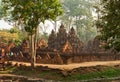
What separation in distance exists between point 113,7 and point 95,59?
19808 mm

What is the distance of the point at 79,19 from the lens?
92562mm

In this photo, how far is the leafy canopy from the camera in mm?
30094

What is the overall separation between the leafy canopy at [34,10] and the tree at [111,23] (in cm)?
831

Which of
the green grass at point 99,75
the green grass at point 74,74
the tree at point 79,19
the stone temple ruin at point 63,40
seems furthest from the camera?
the tree at point 79,19

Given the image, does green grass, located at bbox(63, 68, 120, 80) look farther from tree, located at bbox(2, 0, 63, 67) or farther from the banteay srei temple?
the banteay srei temple

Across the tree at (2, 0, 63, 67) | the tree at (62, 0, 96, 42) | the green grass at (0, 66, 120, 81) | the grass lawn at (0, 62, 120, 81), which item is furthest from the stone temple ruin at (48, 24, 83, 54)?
the tree at (62, 0, 96, 42)

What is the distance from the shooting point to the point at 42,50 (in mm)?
43281

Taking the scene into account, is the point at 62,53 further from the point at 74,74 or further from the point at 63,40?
the point at 63,40

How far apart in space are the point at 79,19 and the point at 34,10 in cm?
6312

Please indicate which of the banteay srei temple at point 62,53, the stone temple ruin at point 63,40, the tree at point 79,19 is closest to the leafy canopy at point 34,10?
the banteay srei temple at point 62,53

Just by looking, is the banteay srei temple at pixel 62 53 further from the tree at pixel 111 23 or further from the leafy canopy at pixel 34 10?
the tree at pixel 111 23

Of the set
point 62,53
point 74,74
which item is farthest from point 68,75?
point 62,53

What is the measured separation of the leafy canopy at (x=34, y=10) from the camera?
30.1m

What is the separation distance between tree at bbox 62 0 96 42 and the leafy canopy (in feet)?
190
